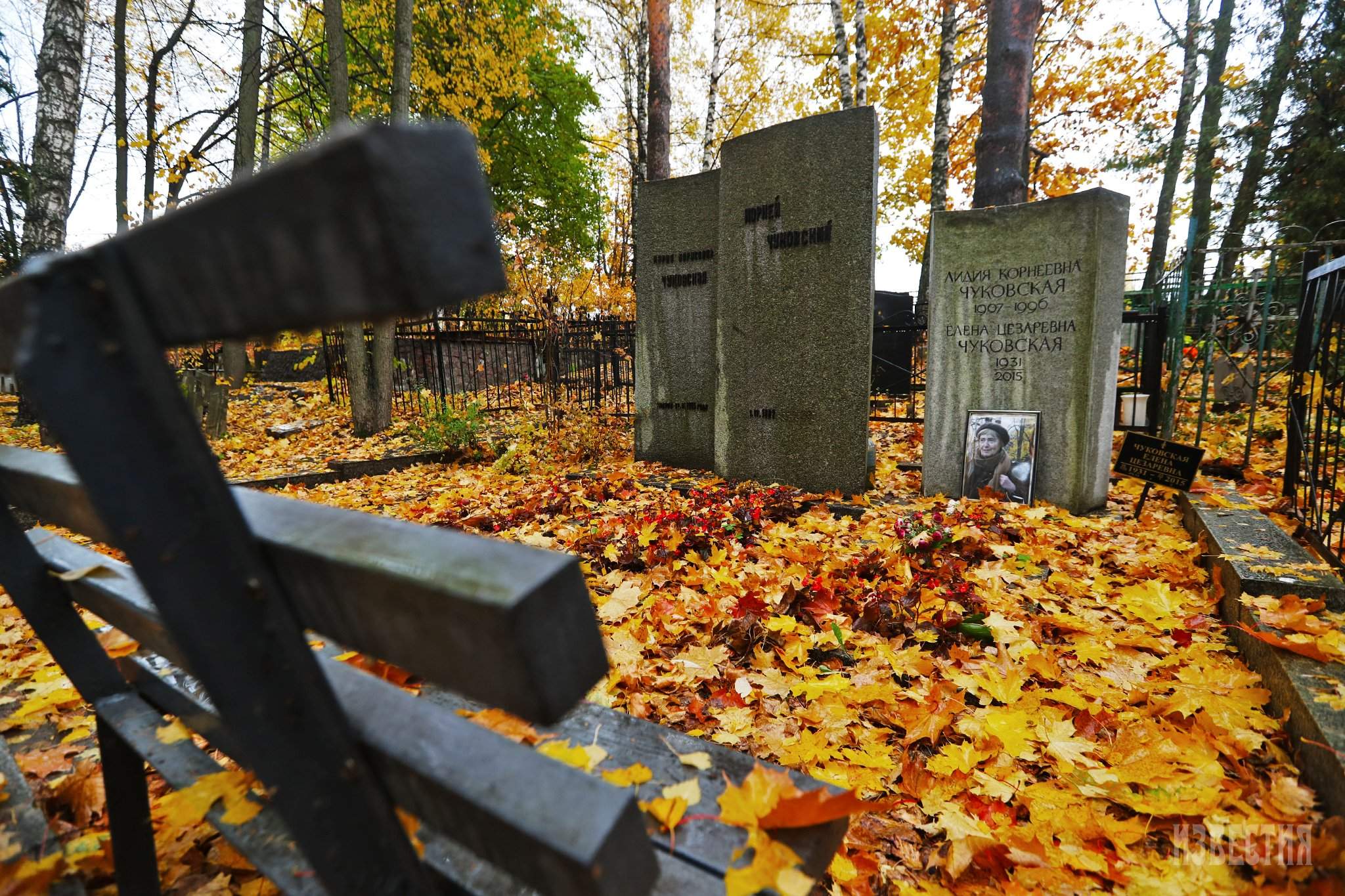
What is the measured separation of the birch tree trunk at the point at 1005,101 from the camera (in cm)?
646

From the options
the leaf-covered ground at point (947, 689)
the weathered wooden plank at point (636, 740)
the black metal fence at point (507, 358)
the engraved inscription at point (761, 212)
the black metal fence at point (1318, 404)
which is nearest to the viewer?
the weathered wooden plank at point (636, 740)

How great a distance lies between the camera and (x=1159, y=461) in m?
3.62

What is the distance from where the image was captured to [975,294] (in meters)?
4.31

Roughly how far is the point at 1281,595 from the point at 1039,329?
2.30m

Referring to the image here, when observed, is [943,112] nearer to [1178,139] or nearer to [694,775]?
[1178,139]

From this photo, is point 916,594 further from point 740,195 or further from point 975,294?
point 740,195

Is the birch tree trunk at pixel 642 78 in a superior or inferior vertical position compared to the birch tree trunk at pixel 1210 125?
superior

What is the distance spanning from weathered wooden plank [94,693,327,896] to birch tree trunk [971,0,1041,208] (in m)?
7.36

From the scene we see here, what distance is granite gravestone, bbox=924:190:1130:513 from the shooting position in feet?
12.7

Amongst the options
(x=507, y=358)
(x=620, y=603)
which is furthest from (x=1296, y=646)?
(x=507, y=358)

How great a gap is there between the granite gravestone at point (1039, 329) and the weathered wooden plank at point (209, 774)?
449cm

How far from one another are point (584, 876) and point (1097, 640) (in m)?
2.52

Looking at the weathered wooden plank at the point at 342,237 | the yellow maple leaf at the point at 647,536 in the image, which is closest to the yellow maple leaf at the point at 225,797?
the weathered wooden plank at the point at 342,237

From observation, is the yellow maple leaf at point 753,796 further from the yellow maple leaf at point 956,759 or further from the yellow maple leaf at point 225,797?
the yellow maple leaf at point 956,759
